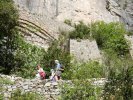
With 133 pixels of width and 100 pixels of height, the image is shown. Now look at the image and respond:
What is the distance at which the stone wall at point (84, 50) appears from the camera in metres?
31.5

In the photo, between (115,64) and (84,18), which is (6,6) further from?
(84,18)

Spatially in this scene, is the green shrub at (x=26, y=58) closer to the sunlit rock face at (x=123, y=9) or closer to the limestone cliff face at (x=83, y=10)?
the limestone cliff face at (x=83, y=10)

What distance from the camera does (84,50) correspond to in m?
32.3

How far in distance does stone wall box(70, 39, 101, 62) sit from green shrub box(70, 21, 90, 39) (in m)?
1.40

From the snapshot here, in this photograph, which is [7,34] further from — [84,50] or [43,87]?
[43,87]

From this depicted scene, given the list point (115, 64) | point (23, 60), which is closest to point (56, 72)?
point (115, 64)

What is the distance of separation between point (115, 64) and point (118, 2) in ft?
77.2

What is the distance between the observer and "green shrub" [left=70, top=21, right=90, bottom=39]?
3478 cm

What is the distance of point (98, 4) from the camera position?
4388 cm

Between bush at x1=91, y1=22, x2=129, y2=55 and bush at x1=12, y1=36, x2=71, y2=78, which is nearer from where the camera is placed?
bush at x1=12, y1=36, x2=71, y2=78

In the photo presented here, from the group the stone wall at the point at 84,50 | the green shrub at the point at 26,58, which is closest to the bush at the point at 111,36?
the stone wall at the point at 84,50

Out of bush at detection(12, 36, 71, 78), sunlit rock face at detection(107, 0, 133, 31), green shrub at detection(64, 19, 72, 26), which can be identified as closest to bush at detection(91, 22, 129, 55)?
green shrub at detection(64, 19, 72, 26)

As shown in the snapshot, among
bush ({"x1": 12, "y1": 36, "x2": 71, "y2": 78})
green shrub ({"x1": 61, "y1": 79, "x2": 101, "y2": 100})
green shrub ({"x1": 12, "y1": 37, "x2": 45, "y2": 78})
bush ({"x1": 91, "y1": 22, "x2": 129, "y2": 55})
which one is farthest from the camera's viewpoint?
bush ({"x1": 91, "y1": 22, "x2": 129, "y2": 55})

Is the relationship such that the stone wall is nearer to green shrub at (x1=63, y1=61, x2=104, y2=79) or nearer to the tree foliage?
green shrub at (x1=63, y1=61, x2=104, y2=79)
